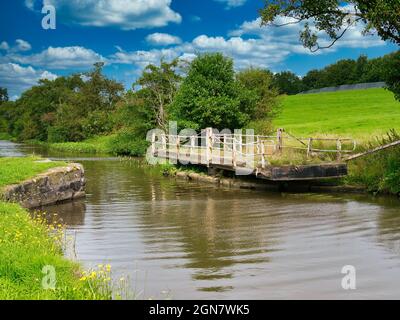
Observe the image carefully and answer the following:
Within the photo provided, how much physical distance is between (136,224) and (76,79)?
302ft

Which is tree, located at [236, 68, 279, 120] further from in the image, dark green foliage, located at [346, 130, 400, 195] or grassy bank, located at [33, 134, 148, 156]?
dark green foliage, located at [346, 130, 400, 195]

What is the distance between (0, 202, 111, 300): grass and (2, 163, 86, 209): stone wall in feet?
21.8

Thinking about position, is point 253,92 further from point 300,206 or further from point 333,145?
point 300,206

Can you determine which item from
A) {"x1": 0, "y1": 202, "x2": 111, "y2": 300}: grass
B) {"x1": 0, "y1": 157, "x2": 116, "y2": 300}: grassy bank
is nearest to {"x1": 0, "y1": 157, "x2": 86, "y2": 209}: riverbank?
{"x1": 0, "y1": 157, "x2": 116, "y2": 300}: grassy bank

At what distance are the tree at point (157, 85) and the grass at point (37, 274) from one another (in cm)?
3755

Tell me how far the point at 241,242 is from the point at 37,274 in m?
6.03

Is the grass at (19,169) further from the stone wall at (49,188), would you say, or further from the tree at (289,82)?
the tree at (289,82)

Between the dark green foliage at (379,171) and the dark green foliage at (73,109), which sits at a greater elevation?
the dark green foliage at (73,109)

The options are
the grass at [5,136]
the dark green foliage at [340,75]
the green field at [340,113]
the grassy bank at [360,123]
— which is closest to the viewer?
the grassy bank at [360,123]

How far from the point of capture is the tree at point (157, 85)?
1916 inches

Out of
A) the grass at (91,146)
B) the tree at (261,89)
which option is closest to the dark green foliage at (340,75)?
the grass at (91,146)

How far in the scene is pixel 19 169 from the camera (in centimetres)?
1991

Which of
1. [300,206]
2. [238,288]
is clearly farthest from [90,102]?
[238,288]

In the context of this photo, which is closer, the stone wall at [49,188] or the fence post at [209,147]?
the stone wall at [49,188]
